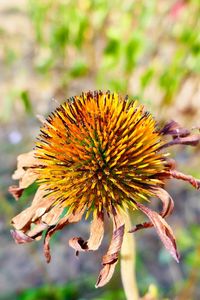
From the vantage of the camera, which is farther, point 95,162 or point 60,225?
point 95,162

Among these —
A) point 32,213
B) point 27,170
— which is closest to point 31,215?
point 32,213

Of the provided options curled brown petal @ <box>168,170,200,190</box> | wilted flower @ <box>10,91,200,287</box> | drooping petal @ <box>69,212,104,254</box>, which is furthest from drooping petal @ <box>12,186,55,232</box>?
curled brown petal @ <box>168,170,200,190</box>

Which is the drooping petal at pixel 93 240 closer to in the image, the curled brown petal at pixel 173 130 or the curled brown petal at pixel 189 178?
the curled brown petal at pixel 189 178

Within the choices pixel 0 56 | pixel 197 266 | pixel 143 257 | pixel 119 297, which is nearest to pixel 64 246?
pixel 143 257

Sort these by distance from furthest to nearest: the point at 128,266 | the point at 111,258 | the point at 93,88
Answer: the point at 93,88 → the point at 128,266 → the point at 111,258

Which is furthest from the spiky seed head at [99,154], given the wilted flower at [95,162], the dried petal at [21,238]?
the dried petal at [21,238]

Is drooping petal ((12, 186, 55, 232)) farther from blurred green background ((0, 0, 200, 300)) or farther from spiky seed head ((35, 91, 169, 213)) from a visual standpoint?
blurred green background ((0, 0, 200, 300))

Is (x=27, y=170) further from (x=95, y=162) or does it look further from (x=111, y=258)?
(x=111, y=258)
